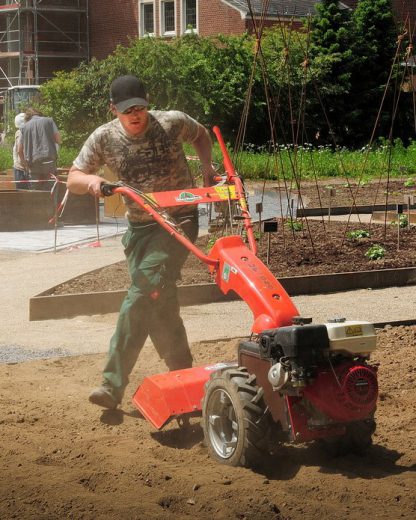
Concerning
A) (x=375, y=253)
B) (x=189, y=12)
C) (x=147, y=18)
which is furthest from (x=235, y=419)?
(x=147, y=18)

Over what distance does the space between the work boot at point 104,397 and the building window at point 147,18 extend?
143 ft

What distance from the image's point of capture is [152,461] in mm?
5219

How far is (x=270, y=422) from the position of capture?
16.0ft

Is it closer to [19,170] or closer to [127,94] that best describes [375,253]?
[127,94]

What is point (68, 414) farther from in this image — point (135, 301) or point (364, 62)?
point (364, 62)

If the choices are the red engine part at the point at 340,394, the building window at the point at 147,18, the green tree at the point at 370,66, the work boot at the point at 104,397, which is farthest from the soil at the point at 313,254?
the building window at the point at 147,18

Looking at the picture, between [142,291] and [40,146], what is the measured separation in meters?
11.6

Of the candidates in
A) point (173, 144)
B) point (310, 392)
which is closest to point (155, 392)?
point (310, 392)

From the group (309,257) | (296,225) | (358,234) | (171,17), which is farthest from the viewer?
(171,17)

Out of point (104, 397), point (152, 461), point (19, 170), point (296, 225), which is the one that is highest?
point (19, 170)

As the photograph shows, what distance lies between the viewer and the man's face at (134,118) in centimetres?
595

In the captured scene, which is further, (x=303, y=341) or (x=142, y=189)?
(x=142, y=189)

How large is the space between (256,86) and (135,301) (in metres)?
28.1

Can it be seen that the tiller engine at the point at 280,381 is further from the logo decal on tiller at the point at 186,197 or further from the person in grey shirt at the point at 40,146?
the person in grey shirt at the point at 40,146
